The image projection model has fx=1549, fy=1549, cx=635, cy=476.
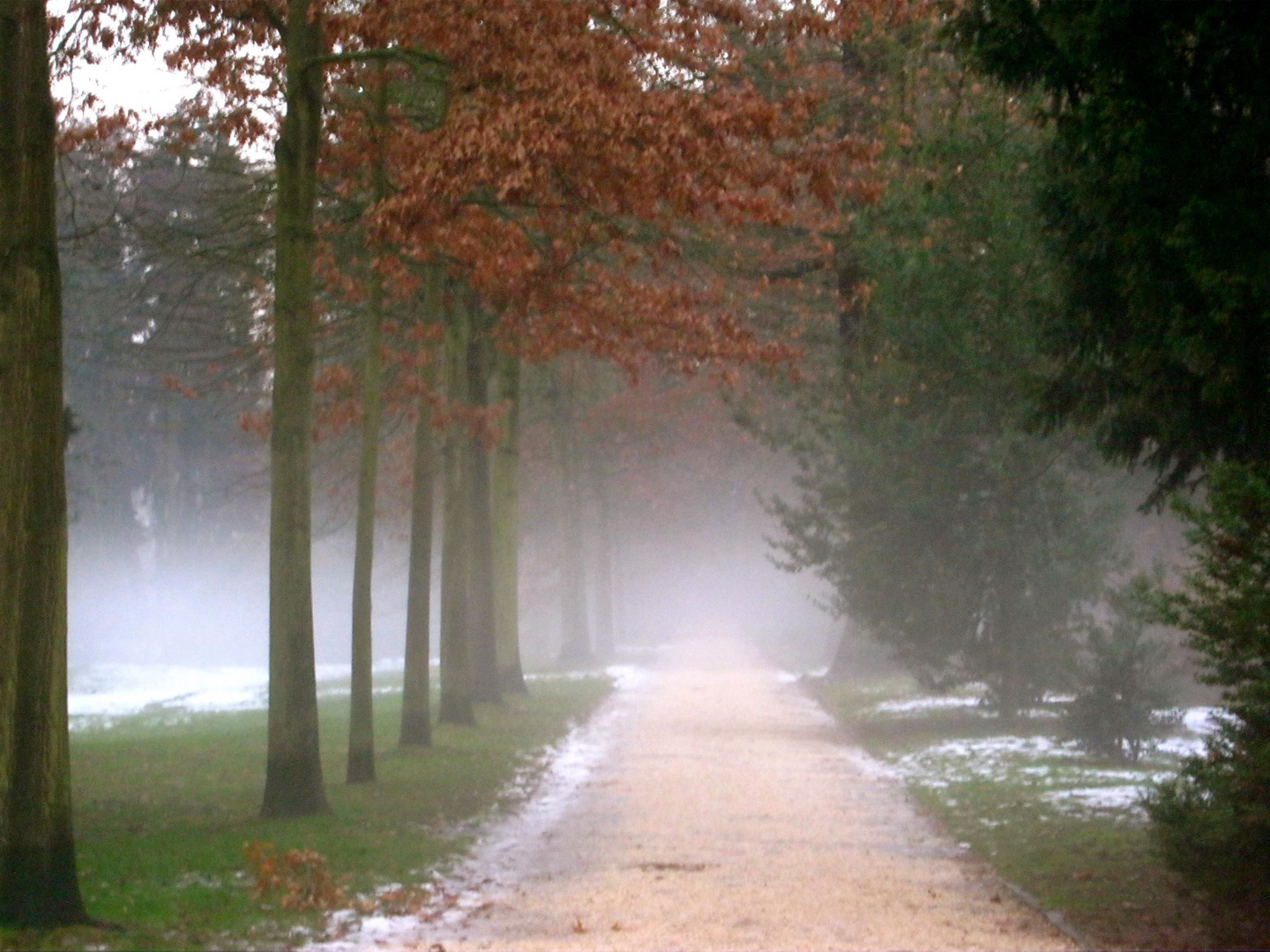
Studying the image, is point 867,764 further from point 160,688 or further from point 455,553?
point 160,688

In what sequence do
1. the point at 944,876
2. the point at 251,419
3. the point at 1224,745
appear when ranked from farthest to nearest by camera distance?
the point at 251,419
the point at 944,876
the point at 1224,745

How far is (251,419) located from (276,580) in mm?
4765

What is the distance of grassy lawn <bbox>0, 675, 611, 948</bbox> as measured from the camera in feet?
29.5

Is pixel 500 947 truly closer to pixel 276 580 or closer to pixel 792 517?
pixel 276 580

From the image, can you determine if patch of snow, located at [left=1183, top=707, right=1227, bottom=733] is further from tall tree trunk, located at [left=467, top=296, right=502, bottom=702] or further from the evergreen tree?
tall tree trunk, located at [left=467, top=296, right=502, bottom=702]

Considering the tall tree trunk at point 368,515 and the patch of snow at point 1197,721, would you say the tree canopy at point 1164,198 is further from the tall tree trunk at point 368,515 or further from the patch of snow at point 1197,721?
the patch of snow at point 1197,721

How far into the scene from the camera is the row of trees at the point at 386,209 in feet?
27.6

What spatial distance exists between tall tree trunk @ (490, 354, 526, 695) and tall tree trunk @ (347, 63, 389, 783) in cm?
1171

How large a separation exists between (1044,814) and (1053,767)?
11.8ft

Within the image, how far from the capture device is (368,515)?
51.0 ft

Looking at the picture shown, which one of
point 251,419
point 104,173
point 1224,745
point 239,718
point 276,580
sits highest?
point 104,173

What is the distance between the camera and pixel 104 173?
624 inches

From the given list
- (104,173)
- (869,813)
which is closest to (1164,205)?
(869,813)

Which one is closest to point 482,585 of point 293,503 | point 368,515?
point 368,515
